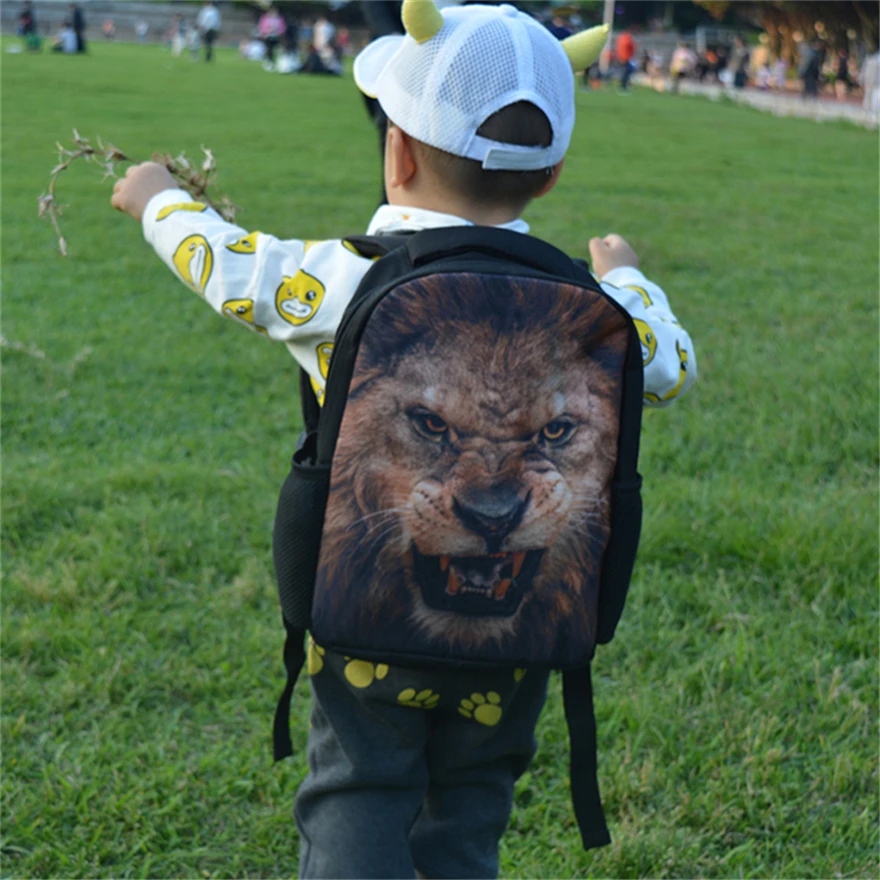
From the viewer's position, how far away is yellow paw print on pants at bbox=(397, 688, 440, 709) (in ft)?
5.62

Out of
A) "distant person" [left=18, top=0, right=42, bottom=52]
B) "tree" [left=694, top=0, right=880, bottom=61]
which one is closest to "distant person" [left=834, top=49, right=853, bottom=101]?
"tree" [left=694, top=0, right=880, bottom=61]

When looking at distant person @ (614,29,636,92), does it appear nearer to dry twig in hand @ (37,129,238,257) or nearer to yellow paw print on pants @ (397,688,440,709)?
dry twig in hand @ (37,129,238,257)

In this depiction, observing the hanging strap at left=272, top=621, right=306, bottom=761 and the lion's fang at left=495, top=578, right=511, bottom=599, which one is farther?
the hanging strap at left=272, top=621, right=306, bottom=761

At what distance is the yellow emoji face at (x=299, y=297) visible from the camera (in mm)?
1695

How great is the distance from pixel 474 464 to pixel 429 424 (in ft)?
0.30

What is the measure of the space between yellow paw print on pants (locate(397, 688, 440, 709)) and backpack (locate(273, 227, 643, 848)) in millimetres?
97

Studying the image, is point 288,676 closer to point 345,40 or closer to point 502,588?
point 502,588

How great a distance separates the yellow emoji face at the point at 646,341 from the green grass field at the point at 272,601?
1.09 m

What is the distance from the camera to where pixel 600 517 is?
1.68m

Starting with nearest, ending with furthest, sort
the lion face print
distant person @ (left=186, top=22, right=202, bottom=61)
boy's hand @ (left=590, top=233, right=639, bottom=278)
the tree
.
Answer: the lion face print → boy's hand @ (left=590, top=233, right=639, bottom=278) → distant person @ (left=186, top=22, right=202, bottom=61) → the tree

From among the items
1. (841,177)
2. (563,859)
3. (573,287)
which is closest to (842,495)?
(563,859)

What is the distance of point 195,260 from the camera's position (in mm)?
1733

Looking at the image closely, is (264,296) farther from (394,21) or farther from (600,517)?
(394,21)

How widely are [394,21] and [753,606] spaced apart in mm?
2159
